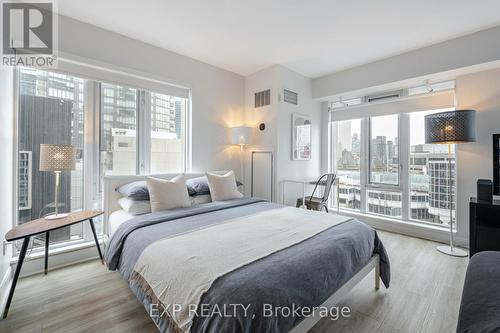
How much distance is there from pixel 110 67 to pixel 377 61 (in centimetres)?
366

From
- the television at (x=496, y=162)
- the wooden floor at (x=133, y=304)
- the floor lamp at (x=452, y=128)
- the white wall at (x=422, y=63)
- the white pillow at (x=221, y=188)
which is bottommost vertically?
the wooden floor at (x=133, y=304)

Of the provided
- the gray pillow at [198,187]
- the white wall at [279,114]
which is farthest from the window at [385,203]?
the gray pillow at [198,187]

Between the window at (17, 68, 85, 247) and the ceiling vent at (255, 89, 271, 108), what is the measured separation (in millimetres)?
2416

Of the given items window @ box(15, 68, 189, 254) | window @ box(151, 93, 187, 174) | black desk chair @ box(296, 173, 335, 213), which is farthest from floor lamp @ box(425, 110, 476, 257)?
window @ box(15, 68, 189, 254)

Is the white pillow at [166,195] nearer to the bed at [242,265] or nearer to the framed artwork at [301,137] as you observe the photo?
the bed at [242,265]

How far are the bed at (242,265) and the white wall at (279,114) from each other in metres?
1.62

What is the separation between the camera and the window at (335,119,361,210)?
404cm

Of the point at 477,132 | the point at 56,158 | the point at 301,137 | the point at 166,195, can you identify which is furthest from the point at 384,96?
the point at 56,158

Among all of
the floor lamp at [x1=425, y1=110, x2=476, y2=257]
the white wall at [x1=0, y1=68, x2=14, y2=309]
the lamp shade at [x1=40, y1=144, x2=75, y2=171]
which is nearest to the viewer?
the white wall at [x1=0, y1=68, x2=14, y2=309]

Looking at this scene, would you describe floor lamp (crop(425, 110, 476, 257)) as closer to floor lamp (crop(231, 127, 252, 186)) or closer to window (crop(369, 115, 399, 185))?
window (crop(369, 115, 399, 185))

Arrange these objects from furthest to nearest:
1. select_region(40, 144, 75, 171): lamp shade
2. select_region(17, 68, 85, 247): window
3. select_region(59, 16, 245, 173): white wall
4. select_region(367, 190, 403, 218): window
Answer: select_region(367, 190, 403, 218): window, select_region(59, 16, 245, 173): white wall, select_region(17, 68, 85, 247): window, select_region(40, 144, 75, 171): lamp shade

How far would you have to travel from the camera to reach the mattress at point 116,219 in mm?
2100

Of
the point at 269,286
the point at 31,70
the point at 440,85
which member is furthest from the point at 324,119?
the point at 31,70

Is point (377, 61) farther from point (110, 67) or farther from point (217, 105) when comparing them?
point (110, 67)
